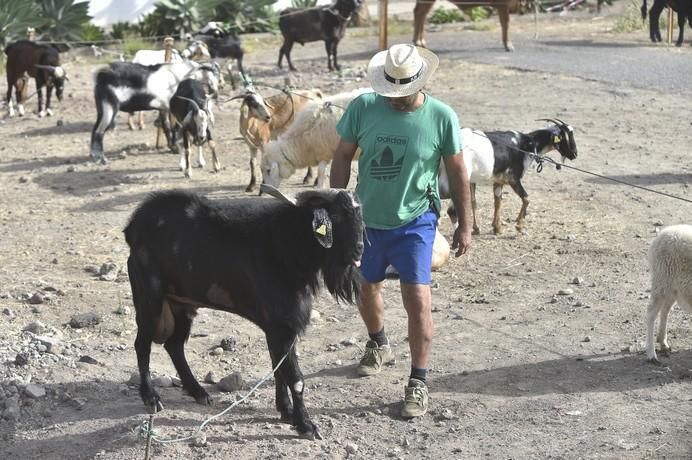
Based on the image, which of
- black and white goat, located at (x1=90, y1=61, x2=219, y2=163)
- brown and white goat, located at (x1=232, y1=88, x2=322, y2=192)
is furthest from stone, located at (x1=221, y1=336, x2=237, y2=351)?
black and white goat, located at (x1=90, y1=61, x2=219, y2=163)

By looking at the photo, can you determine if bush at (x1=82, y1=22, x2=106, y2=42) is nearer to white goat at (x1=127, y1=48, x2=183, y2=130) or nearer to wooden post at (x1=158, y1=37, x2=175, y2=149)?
white goat at (x1=127, y1=48, x2=183, y2=130)

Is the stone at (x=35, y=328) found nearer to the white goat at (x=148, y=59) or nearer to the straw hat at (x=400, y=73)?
the straw hat at (x=400, y=73)

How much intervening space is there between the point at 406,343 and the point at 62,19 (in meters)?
15.4

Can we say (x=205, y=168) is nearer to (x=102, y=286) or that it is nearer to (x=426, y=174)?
(x=102, y=286)

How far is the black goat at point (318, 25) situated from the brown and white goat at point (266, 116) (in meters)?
6.55

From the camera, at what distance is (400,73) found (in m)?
6.04

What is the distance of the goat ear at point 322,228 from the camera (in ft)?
18.1

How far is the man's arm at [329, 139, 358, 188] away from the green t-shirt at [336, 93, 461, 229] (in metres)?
0.10

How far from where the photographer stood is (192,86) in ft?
43.1

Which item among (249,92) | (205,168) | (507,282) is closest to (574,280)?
(507,282)

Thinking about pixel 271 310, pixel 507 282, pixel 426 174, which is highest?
pixel 426 174

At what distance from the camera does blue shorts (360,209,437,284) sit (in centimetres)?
612

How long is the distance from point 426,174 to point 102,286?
3.68 metres

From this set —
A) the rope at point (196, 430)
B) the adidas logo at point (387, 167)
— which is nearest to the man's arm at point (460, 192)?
the adidas logo at point (387, 167)
